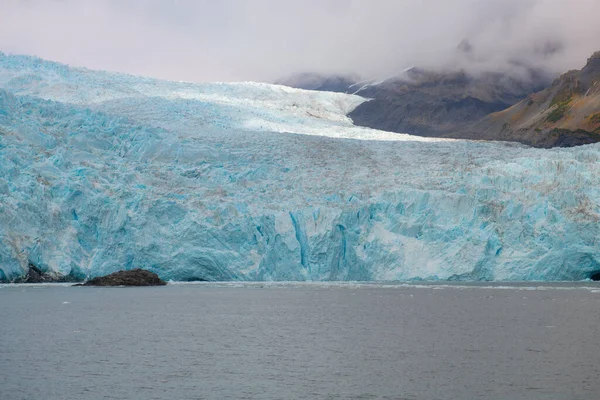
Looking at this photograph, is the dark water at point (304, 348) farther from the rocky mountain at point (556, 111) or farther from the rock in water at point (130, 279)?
the rocky mountain at point (556, 111)

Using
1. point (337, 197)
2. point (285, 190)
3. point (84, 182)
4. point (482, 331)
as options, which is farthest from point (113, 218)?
point (482, 331)

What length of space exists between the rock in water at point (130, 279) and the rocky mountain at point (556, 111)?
52244 millimetres

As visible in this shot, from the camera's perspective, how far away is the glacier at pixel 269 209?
2527 centimetres

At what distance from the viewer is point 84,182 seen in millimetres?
25984

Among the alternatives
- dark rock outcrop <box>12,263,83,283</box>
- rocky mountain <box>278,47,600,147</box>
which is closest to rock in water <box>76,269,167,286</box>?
dark rock outcrop <box>12,263,83,283</box>

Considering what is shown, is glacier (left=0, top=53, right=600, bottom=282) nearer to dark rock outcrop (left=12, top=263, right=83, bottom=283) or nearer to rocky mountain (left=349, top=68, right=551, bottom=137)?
dark rock outcrop (left=12, top=263, right=83, bottom=283)

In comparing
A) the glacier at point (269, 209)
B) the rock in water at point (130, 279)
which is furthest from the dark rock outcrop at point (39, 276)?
the rock in water at point (130, 279)

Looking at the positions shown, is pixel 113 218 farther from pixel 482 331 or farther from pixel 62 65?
pixel 62 65

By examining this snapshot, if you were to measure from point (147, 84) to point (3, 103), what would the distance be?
15.5 metres

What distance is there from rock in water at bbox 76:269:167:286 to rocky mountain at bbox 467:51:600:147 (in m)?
52.2

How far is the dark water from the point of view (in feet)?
33.1

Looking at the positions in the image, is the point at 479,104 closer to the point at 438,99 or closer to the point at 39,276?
the point at 438,99

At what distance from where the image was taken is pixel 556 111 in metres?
80.2

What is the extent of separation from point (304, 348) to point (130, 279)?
1593cm
